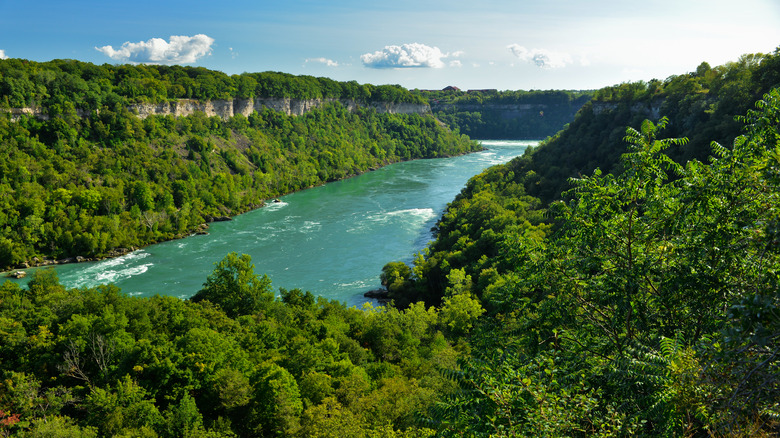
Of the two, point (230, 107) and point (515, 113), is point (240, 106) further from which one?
point (515, 113)

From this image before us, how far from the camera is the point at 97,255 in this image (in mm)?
38375

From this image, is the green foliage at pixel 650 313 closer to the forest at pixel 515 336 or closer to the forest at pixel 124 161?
the forest at pixel 515 336

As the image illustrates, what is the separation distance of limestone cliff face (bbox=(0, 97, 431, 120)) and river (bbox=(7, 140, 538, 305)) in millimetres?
19746

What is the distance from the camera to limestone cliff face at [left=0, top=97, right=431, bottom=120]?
58059 millimetres

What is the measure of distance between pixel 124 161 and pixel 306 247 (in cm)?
2419

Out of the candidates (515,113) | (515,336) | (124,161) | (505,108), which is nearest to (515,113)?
(515,113)

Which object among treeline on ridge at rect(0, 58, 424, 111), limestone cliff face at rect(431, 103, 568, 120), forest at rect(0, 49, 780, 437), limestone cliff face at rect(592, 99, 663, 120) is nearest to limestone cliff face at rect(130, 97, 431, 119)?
treeline on ridge at rect(0, 58, 424, 111)

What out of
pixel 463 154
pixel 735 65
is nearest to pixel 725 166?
pixel 735 65

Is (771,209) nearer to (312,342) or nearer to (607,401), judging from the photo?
(607,401)

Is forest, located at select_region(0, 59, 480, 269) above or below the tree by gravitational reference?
above

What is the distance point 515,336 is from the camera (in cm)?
889

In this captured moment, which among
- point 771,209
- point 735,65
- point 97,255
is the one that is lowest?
point 97,255

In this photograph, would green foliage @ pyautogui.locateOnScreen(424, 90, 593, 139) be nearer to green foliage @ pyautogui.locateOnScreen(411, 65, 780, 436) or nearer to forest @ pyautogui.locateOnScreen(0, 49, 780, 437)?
forest @ pyautogui.locateOnScreen(0, 49, 780, 437)

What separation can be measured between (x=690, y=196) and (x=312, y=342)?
16122 millimetres
